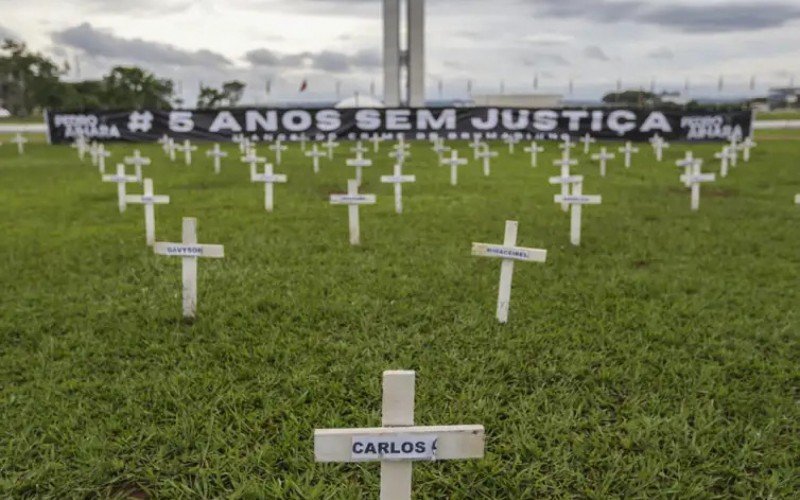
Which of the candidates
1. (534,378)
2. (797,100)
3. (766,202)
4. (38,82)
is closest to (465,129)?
(766,202)

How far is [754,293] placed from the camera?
20.8 feet

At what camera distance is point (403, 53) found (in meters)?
47.5

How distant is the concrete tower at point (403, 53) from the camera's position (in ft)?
153

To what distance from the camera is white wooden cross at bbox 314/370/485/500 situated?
2.22 meters

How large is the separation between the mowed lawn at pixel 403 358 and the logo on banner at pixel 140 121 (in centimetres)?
1673

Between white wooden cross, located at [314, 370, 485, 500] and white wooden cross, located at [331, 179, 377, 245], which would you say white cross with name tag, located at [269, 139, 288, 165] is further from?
white wooden cross, located at [314, 370, 485, 500]

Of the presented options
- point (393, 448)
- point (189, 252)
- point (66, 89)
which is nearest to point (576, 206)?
point (189, 252)

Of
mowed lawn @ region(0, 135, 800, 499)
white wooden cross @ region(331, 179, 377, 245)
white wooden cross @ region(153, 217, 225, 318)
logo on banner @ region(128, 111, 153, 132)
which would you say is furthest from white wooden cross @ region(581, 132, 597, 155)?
white wooden cross @ region(153, 217, 225, 318)

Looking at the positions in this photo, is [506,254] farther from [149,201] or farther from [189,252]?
[149,201]

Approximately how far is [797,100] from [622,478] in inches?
3390

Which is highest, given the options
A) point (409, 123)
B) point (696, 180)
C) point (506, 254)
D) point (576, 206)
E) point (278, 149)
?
point (409, 123)

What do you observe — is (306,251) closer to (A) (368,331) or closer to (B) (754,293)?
(A) (368,331)

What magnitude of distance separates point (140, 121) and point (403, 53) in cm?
2592

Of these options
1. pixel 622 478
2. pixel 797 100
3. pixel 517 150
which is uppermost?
→ pixel 797 100
